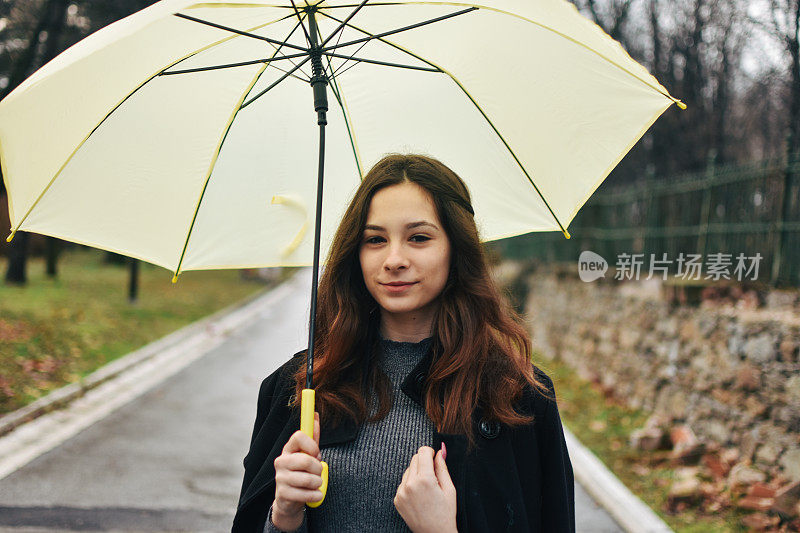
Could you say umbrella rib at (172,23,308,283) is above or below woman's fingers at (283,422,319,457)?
above

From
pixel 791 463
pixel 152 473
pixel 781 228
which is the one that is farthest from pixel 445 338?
pixel 781 228

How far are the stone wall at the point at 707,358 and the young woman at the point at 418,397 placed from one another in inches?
164

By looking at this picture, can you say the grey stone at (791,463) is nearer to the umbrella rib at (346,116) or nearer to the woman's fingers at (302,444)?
the umbrella rib at (346,116)

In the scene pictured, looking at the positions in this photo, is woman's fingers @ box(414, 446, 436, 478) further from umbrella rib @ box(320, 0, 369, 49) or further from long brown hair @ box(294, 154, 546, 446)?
umbrella rib @ box(320, 0, 369, 49)

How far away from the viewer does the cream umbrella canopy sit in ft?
7.07

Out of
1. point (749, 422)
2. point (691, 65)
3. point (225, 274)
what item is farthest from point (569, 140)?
point (225, 274)

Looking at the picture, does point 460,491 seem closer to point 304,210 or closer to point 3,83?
point 304,210

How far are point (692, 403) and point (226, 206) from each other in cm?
615

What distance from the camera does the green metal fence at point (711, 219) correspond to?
250 inches

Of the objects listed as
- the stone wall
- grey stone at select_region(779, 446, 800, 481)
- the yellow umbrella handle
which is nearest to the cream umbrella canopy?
the yellow umbrella handle

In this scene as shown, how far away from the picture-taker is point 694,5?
49.9 feet

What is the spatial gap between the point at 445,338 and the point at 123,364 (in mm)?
9312

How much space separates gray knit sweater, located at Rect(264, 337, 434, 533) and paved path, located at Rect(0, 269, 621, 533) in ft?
3.70

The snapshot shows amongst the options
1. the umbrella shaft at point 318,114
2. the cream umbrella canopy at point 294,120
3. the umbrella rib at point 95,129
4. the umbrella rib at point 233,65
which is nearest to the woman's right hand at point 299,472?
the umbrella shaft at point 318,114
